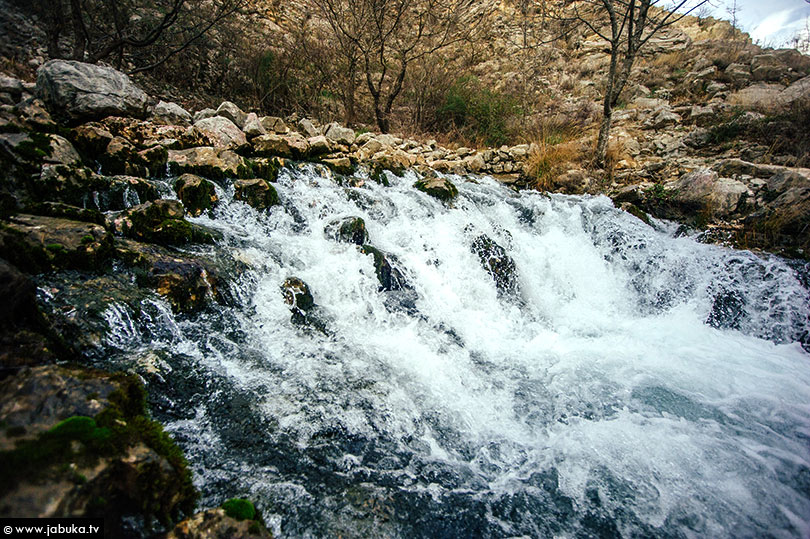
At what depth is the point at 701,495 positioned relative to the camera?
6.40 feet

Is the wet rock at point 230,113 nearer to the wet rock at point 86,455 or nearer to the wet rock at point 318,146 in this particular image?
the wet rock at point 318,146

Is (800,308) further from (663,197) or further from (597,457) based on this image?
(597,457)

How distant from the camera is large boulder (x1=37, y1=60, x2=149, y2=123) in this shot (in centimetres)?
406

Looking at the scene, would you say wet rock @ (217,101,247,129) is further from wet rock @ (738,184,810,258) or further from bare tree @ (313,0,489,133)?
wet rock @ (738,184,810,258)

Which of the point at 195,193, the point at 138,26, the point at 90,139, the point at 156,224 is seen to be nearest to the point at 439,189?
the point at 195,193

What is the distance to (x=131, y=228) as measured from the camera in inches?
118

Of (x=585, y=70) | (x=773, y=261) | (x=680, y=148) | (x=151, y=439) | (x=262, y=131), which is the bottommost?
(x=151, y=439)

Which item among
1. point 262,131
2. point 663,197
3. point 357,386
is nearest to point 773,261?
point 663,197

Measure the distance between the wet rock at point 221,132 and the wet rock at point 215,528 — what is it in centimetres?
529

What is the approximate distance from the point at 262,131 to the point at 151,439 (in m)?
5.76

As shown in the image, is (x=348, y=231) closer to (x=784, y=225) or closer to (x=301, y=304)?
(x=301, y=304)

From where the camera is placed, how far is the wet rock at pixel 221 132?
5250 mm

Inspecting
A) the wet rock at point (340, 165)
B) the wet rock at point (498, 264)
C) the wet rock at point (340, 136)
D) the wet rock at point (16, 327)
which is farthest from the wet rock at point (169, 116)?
the wet rock at point (498, 264)

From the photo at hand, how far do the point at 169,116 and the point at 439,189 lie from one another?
14.3 feet
